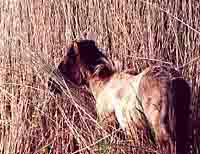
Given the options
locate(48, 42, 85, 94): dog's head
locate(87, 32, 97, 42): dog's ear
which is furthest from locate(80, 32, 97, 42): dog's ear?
locate(48, 42, 85, 94): dog's head

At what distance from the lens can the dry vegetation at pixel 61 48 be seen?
350 cm

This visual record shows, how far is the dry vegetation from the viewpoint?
350 centimetres

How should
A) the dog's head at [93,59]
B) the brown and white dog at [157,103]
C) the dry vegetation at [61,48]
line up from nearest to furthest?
the brown and white dog at [157,103]
the dry vegetation at [61,48]
the dog's head at [93,59]

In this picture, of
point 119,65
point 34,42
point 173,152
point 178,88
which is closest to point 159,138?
point 173,152

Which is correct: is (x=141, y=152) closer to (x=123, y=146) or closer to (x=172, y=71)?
(x=123, y=146)

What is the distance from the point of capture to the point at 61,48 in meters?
3.88

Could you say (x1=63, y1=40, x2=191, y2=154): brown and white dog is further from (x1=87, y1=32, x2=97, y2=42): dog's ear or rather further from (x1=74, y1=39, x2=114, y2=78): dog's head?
(x1=87, y1=32, x2=97, y2=42): dog's ear

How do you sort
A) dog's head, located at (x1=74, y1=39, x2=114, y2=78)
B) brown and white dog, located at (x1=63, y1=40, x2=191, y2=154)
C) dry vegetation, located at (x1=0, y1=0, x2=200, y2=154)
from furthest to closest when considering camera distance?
dog's head, located at (x1=74, y1=39, x2=114, y2=78) < dry vegetation, located at (x1=0, y1=0, x2=200, y2=154) < brown and white dog, located at (x1=63, y1=40, x2=191, y2=154)

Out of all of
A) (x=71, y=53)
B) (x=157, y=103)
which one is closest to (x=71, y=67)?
(x=71, y=53)

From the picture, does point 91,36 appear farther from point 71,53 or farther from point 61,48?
point 61,48

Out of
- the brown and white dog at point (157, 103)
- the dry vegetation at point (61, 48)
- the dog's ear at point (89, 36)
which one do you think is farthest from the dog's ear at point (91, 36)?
the brown and white dog at point (157, 103)

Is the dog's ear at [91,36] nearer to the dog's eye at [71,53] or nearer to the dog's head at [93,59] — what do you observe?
the dog's head at [93,59]

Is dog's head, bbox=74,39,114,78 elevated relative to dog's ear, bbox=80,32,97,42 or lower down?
lower down

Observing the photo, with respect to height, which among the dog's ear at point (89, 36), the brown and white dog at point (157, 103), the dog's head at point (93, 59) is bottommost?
the brown and white dog at point (157, 103)
